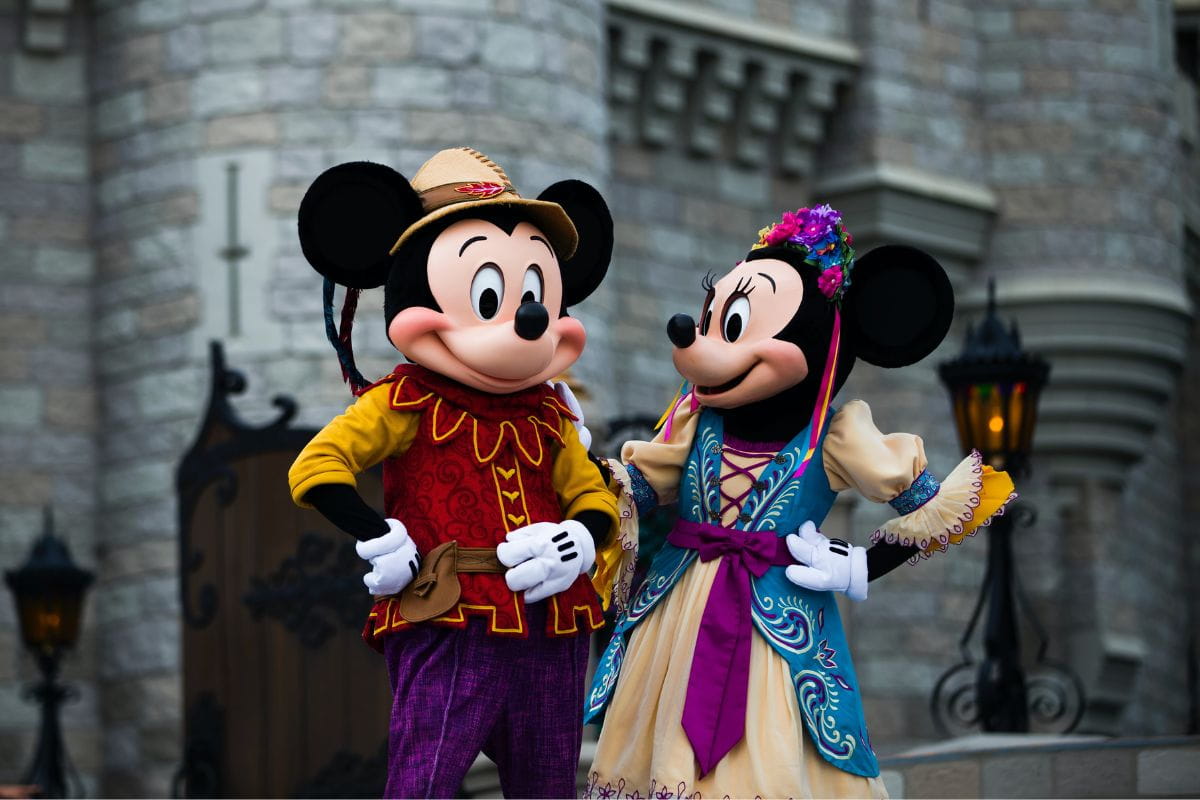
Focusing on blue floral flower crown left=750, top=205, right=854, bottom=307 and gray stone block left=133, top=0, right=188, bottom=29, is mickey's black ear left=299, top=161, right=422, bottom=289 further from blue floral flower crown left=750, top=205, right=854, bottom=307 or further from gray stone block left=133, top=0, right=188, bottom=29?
gray stone block left=133, top=0, right=188, bottom=29

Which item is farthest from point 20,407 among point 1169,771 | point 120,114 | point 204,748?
point 1169,771

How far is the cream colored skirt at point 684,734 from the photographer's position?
5539 mm

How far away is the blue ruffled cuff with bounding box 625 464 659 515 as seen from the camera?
5895 millimetres

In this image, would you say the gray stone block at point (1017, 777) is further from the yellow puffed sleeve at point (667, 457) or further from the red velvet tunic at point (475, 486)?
the red velvet tunic at point (475, 486)

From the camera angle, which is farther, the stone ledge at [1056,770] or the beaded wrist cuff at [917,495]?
the stone ledge at [1056,770]

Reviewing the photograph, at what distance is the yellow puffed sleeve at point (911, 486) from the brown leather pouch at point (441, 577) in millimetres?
818

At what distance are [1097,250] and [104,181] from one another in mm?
4569

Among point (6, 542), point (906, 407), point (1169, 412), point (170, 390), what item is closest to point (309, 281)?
point (170, 390)

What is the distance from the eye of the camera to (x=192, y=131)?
32.2 feet

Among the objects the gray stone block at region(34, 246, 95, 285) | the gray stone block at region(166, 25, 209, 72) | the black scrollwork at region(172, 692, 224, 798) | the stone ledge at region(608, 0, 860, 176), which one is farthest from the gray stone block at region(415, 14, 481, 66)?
the black scrollwork at region(172, 692, 224, 798)

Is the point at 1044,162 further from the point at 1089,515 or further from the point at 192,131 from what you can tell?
the point at 192,131

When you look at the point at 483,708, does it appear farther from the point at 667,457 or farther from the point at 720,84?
the point at 720,84

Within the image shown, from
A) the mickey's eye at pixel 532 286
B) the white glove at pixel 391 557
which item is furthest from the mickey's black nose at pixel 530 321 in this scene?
the white glove at pixel 391 557

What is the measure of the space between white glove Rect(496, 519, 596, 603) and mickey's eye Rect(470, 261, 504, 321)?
44 cm
